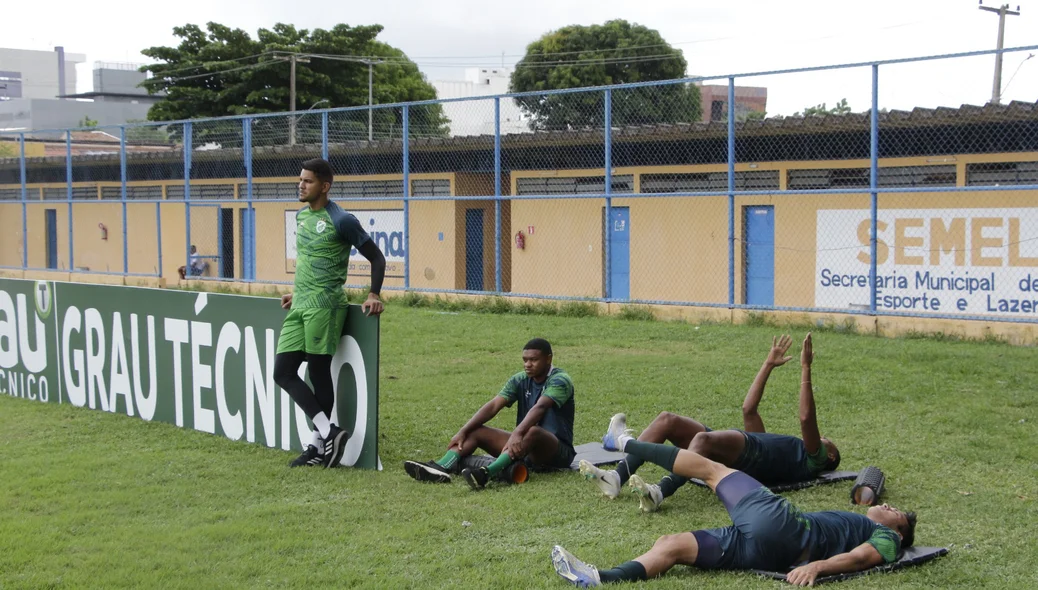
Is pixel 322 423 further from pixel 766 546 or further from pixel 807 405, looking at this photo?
pixel 766 546

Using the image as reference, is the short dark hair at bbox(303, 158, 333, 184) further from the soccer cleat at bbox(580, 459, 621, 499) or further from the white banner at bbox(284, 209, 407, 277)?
the white banner at bbox(284, 209, 407, 277)

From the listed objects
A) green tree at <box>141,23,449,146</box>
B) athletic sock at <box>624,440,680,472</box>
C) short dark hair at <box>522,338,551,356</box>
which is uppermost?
green tree at <box>141,23,449,146</box>

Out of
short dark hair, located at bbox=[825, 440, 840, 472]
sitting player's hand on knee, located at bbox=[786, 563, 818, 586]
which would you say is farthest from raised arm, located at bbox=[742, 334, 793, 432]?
sitting player's hand on knee, located at bbox=[786, 563, 818, 586]

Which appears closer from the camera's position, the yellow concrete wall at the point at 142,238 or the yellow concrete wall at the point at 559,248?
the yellow concrete wall at the point at 559,248

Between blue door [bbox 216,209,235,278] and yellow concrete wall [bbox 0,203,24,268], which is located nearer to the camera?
blue door [bbox 216,209,235,278]

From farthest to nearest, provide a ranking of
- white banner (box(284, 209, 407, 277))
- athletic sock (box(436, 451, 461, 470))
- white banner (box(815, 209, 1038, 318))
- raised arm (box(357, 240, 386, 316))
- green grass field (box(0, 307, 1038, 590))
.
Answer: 1. white banner (box(284, 209, 407, 277))
2. white banner (box(815, 209, 1038, 318))
3. raised arm (box(357, 240, 386, 316))
4. athletic sock (box(436, 451, 461, 470))
5. green grass field (box(0, 307, 1038, 590))

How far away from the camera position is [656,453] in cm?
553

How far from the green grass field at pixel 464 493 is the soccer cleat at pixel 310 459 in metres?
0.12

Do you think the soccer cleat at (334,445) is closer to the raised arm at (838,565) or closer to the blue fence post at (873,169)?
the raised arm at (838,565)

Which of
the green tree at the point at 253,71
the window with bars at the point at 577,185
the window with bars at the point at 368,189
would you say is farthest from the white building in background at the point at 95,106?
the window with bars at the point at 577,185

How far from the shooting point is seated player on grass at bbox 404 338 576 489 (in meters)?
6.79

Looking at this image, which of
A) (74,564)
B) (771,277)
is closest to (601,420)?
(74,564)

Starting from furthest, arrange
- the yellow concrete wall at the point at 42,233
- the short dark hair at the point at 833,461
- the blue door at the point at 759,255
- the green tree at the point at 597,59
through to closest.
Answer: the green tree at the point at 597,59
the yellow concrete wall at the point at 42,233
the blue door at the point at 759,255
the short dark hair at the point at 833,461

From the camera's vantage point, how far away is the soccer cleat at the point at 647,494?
6.03m
